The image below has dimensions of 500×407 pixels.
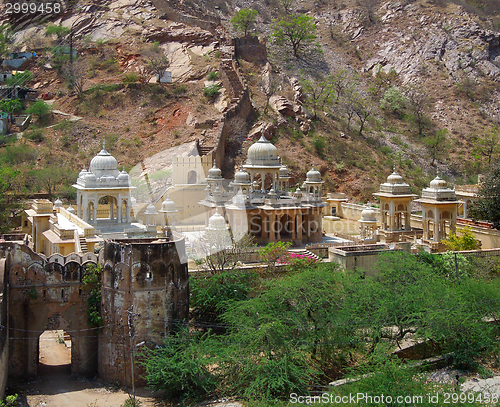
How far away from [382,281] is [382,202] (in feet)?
37.6

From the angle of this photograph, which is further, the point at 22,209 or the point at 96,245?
the point at 22,209

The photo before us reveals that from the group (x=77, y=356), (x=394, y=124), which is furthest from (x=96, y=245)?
(x=394, y=124)

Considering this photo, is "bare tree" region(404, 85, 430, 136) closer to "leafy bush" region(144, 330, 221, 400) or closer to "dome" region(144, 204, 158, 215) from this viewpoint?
"dome" region(144, 204, 158, 215)

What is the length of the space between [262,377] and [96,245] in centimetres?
1017

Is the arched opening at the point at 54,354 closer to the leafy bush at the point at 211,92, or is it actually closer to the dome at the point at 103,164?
the dome at the point at 103,164

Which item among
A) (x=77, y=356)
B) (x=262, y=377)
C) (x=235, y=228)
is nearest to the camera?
(x=262, y=377)

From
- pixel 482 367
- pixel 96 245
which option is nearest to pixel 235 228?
pixel 96 245

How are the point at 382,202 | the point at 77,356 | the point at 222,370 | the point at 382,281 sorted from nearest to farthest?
the point at 222,370 → the point at 77,356 → the point at 382,281 → the point at 382,202

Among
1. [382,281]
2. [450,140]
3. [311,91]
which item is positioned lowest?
[382,281]

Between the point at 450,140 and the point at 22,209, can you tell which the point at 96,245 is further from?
the point at 450,140

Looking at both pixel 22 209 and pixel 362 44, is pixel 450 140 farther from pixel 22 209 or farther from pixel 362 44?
pixel 22 209

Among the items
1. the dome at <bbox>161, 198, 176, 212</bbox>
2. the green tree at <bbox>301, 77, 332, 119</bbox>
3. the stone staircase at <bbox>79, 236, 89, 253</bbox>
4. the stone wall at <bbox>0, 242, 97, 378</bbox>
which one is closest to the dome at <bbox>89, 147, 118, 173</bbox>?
the dome at <bbox>161, 198, 176, 212</bbox>

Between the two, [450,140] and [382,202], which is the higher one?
[450,140]

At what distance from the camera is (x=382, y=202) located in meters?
34.4
